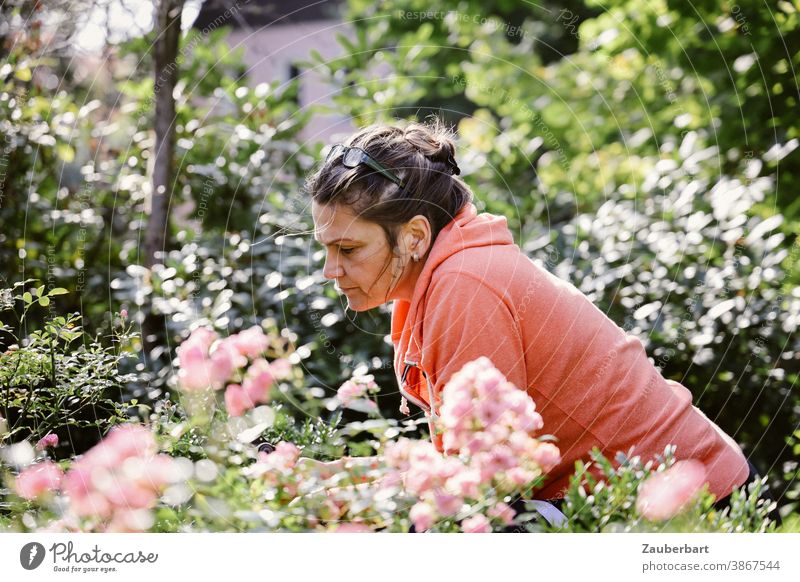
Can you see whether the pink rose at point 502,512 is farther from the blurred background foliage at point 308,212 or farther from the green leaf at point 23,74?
the green leaf at point 23,74

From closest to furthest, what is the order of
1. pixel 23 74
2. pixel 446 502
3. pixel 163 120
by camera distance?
pixel 446 502 < pixel 23 74 < pixel 163 120

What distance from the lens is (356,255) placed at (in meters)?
1.63

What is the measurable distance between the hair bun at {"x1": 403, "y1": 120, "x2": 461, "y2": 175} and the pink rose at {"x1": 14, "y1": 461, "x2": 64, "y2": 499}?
0.91 metres

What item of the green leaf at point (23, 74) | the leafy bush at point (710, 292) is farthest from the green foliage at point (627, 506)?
the green leaf at point (23, 74)

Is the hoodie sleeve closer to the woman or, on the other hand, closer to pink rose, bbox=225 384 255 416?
the woman

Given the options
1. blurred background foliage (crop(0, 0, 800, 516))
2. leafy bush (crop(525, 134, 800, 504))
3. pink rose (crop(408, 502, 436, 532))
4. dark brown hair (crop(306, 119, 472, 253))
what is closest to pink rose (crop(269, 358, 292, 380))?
blurred background foliage (crop(0, 0, 800, 516))

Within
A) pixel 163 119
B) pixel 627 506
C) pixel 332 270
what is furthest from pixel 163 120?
pixel 627 506

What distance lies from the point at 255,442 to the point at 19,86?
1.42 m

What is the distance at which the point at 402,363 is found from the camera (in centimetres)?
174

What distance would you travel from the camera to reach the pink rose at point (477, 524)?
1369mm

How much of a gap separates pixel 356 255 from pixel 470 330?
12.7 inches

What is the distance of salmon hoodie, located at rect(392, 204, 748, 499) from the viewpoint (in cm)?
145

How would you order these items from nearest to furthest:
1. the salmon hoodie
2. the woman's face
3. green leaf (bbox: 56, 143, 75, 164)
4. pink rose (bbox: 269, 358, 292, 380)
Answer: the salmon hoodie → the woman's face → pink rose (bbox: 269, 358, 292, 380) → green leaf (bbox: 56, 143, 75, 164)
